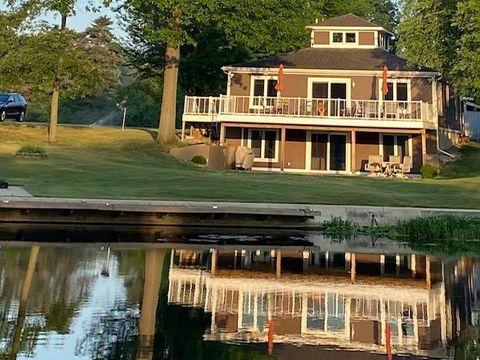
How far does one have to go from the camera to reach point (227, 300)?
10656 mm

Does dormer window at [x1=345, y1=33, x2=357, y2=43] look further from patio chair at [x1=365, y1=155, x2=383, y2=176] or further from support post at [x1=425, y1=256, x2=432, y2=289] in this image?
support post at [x1=425, y1=256, x2=432, y2=289]

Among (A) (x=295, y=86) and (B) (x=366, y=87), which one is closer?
(B) (x=366, y=87)

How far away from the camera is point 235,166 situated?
122ft

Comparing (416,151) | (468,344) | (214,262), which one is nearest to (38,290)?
(214,262)

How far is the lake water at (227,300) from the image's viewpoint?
7883mm

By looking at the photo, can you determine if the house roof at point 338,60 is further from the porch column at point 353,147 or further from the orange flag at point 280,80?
the porch column at point 353,147

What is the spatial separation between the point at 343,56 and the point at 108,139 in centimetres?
1418

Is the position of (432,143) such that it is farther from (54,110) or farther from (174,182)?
(54,110)

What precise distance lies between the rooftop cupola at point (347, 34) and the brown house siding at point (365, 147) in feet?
21.7

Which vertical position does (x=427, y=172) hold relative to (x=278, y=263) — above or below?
above

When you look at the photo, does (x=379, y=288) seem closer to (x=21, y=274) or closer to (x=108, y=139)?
(x=21, y=274)

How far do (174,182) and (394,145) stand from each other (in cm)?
1619

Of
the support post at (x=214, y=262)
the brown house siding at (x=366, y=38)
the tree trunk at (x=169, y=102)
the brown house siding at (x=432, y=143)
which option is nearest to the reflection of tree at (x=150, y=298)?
the support post at (x=214, y=262)

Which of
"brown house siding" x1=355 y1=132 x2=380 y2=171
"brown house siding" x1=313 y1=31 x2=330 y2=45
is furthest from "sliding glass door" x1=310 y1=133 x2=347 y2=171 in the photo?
"brown house siding" x1=313 y1=31 x2=330 y2=45
